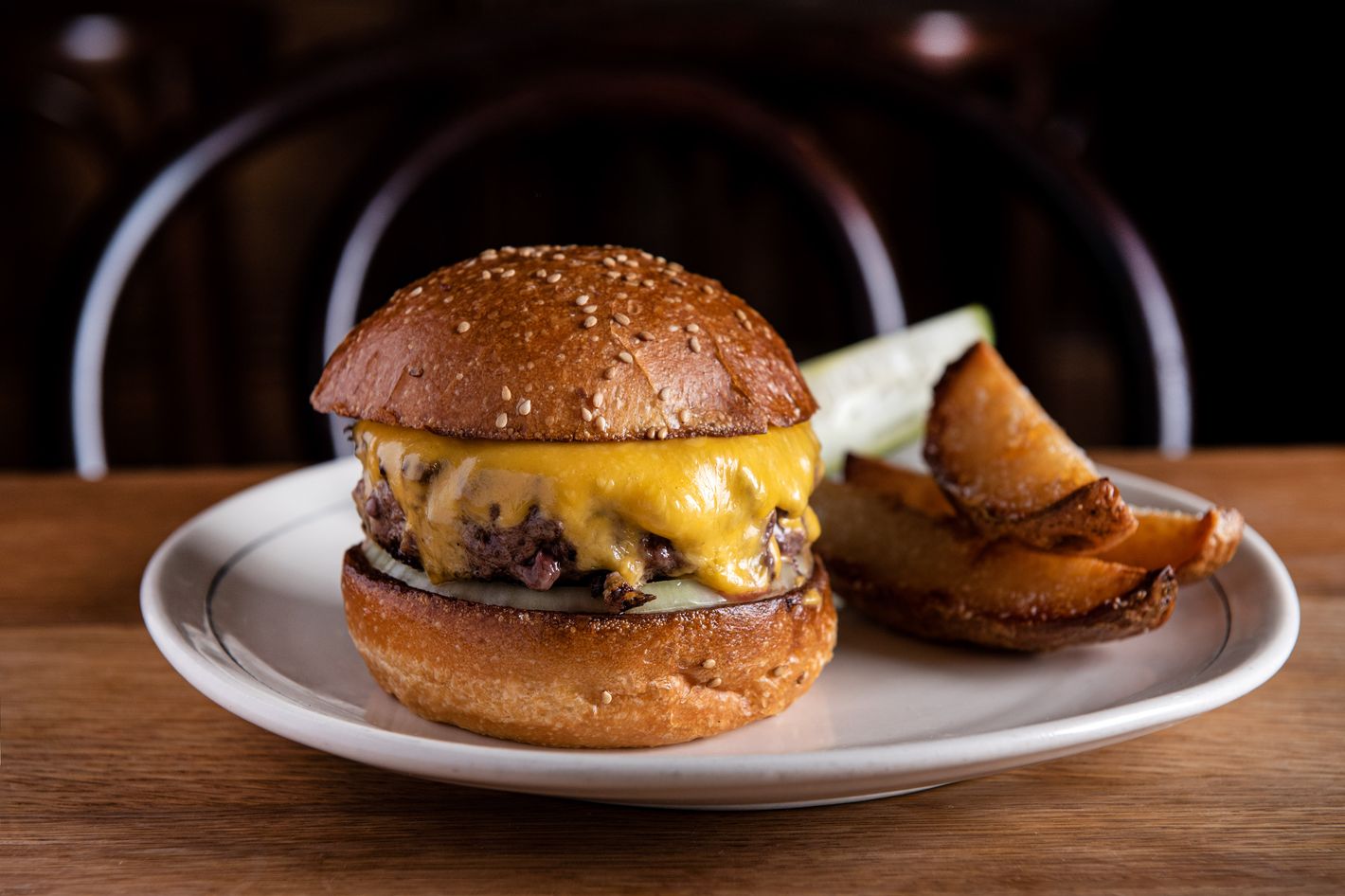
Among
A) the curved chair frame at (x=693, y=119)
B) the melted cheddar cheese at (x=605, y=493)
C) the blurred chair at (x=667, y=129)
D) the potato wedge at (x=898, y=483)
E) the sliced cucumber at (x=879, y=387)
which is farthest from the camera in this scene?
the curved chair frame at (x=693, y=119)

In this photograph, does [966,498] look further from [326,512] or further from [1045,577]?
[326,512]

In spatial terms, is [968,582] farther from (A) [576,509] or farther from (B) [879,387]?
(B) [879,387]

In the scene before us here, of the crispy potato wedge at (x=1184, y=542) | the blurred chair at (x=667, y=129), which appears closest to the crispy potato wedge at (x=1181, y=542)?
the crispy potato wedge at (x=1184, y=542)

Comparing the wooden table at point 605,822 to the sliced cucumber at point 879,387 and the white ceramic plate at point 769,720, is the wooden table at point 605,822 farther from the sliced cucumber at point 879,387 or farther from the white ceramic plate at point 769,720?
the sliced cucumber at point 879,387

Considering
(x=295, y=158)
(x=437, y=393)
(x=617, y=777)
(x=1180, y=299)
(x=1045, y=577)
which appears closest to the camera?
(x=617, y=777)

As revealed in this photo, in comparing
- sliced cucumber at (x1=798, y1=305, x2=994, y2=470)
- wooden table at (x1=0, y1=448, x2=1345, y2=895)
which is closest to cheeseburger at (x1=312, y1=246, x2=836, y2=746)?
wooden table at (x1=0, y1=448, x2=1345, y2=895)

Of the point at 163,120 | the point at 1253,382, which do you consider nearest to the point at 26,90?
the point at 163,120

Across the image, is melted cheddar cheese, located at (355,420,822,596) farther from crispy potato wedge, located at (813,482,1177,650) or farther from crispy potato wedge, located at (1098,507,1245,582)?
crispy potato wedge, located at (1098,507,1245,582)
